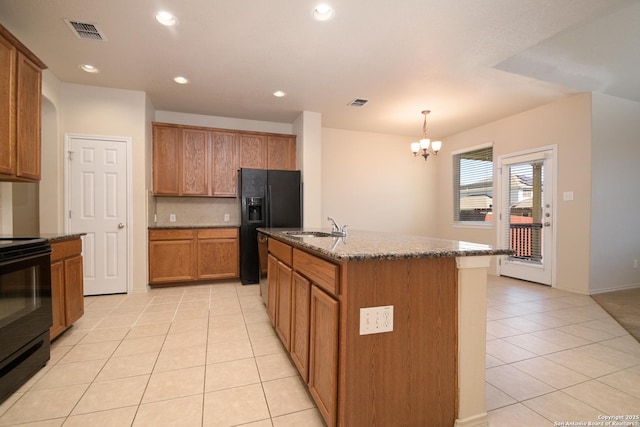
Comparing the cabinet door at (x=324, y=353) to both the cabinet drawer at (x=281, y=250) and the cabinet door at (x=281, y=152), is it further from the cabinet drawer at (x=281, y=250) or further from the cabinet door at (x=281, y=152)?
the cabinet door at (x=281, y=152)

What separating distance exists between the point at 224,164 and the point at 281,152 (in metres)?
→ 0.95

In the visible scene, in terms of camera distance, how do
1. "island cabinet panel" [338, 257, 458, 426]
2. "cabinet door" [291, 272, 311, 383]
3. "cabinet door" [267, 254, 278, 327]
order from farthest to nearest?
"cabinet door" [267, 254, 278, 327], "cabinet door" [291, 272, 311, 383], "island cabinet panel" [338, 257, 458, 426]

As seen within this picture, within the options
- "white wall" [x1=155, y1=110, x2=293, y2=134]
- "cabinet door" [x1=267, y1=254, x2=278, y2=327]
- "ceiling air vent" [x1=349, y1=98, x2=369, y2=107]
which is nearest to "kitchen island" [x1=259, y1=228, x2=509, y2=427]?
"cabinet door" [x1=267, y1=254, x2=278, y2=327]

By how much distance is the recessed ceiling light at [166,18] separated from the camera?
2.34 m

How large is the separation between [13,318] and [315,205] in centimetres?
351

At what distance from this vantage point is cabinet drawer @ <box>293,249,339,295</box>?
1.30 metres

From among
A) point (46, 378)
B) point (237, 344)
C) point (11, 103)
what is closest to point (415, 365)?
point (237, 344)

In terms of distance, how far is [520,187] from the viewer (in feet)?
15.4

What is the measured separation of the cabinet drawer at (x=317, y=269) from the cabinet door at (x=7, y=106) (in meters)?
2.31

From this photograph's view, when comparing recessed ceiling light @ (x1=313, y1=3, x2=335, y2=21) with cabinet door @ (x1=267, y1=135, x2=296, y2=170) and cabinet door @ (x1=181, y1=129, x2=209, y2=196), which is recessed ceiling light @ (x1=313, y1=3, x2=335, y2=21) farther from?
cabinet door @ (x1=181, y1=129, x2=209, y2=196)

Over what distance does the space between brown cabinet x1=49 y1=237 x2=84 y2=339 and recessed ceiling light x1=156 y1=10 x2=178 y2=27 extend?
2022 millimetres

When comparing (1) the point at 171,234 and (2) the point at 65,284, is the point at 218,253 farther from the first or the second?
(2) the point at 65,284

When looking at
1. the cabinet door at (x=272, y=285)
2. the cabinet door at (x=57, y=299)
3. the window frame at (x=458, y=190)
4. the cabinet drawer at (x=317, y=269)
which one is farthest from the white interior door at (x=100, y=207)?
the window frame at (x=458, y=190)

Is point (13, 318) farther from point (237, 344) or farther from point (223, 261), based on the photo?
point (223, 261)
